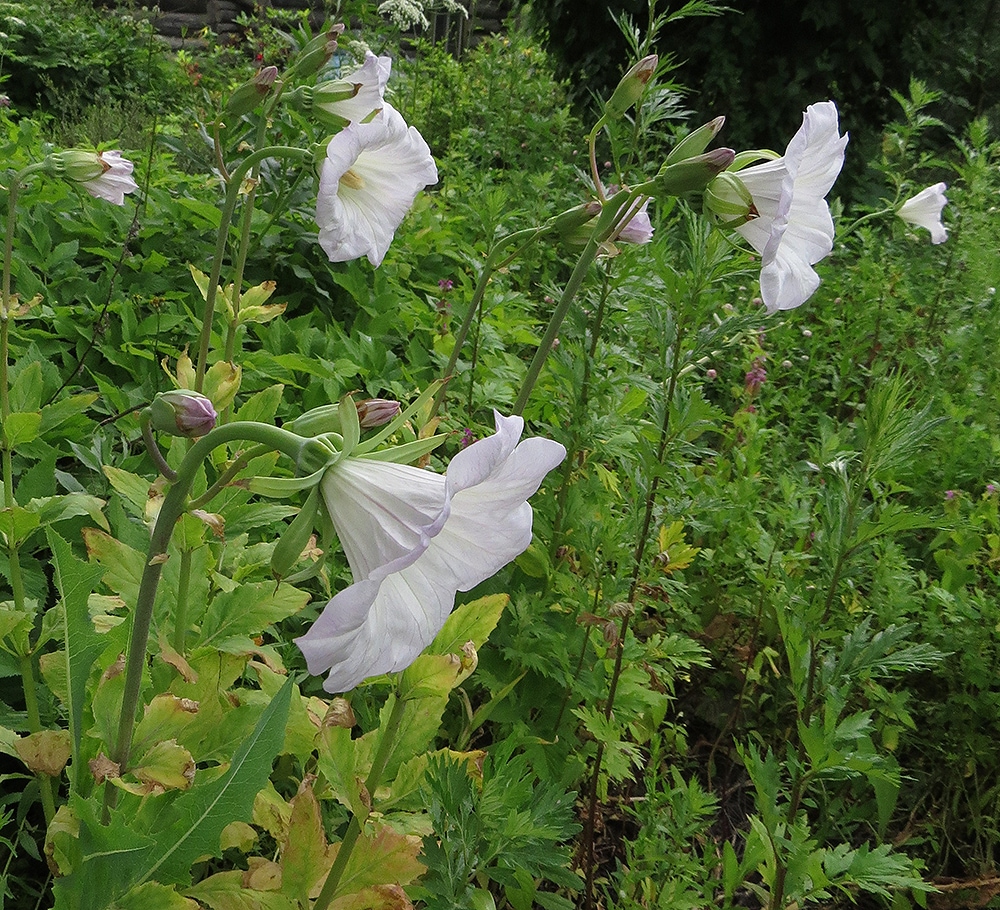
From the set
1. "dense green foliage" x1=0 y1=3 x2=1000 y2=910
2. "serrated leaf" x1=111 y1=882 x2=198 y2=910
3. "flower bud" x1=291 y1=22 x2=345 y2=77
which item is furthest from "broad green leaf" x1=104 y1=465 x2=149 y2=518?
"flower bud" x1=291 y1=22 x2=345 y2=77

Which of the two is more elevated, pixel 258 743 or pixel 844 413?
pixel 258 743


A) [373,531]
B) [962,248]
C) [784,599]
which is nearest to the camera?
[373,531]

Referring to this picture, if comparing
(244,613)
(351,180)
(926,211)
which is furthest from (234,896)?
(926,211)

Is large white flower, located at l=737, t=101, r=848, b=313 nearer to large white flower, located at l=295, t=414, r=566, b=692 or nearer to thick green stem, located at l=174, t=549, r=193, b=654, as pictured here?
large white flower, located at l=295, t=414, r=566, b=692

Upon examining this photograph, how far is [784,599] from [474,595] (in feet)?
2.22

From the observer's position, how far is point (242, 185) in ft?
4.97

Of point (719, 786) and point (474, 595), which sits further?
point (719, 786)

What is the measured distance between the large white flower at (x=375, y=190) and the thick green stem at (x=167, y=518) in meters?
0.62

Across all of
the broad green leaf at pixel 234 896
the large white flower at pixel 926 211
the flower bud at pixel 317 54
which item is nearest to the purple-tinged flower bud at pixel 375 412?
the broad green leaf at pixel 234 896

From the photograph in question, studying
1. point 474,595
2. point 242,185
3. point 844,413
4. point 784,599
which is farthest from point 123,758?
point 844,413

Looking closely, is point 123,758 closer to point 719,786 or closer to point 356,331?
point 719,786

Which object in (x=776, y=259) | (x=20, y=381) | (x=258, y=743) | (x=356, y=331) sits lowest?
(x=356, y=331)

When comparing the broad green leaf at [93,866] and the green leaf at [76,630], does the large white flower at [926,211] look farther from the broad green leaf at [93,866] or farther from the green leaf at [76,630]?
the broad green leaf at [93,866]

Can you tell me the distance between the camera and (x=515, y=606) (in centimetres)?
172
